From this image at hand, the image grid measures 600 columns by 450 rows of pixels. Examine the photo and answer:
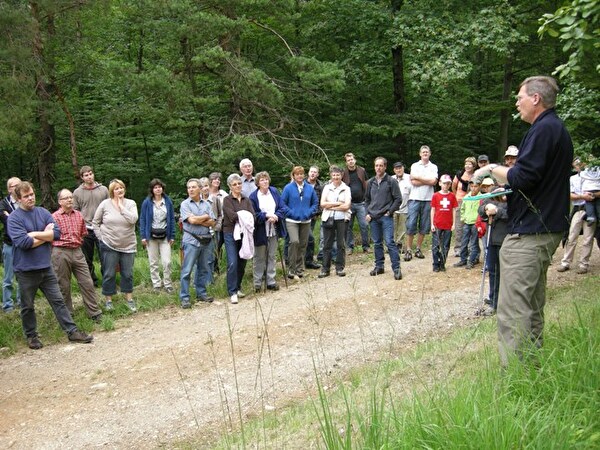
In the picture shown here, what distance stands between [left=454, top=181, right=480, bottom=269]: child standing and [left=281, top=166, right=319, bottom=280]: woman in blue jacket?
2629mm

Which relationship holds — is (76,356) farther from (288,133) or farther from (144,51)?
(144,51)

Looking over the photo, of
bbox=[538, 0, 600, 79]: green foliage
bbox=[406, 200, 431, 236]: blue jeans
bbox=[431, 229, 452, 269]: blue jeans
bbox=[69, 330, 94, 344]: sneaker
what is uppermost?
bbox=[538, 0, 600, 79]: green foliage

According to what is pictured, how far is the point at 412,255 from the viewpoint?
35.1 feet

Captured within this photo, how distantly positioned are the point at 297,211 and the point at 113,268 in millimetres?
3271

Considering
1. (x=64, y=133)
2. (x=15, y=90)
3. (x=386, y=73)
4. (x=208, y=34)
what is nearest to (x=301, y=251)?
(x=208, y=34)

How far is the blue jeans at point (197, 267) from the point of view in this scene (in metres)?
8.42

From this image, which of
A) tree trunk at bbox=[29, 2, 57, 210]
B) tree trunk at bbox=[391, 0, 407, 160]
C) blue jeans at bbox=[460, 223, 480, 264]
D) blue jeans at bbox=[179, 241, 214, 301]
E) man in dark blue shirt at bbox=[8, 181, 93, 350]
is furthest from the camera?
tree trunk at bbox=[391, 0, 407, 160]

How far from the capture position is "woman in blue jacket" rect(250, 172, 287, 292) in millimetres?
8867

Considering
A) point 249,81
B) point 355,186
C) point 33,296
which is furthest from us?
point 249,81

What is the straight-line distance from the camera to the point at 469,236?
9.23 metres

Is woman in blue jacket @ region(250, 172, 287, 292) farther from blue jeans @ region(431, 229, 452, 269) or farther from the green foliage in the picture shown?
the green foliage

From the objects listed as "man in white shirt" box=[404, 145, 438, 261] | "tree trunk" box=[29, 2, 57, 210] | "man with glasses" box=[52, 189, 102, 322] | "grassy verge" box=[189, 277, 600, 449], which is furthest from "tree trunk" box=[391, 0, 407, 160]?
"grassy verge" box=[189, 277, 600, 449]

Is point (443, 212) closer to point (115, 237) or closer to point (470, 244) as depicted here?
point (470, 244)

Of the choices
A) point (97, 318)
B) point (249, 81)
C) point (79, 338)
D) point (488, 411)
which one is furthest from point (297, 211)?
point (488, 411)
